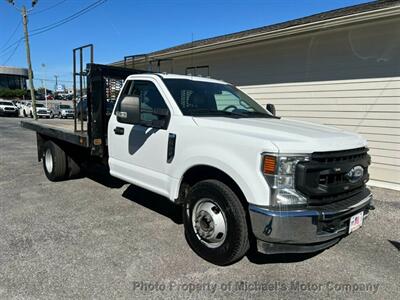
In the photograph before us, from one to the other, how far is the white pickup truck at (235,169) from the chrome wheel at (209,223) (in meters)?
0.01

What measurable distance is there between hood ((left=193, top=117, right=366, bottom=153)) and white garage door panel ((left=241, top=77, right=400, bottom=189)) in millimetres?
3806

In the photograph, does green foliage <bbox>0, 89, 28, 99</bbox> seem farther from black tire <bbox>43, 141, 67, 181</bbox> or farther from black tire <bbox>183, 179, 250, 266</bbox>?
black tire <bbox>183, 179, 250, 266</bbox>

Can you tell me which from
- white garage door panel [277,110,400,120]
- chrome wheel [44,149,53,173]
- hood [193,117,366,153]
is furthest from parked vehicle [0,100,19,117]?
hood [193,117,366,153]

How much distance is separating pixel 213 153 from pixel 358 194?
1.56 metres

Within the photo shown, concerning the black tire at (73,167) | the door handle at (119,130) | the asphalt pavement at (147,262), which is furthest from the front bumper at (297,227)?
the black tire at (73,167)

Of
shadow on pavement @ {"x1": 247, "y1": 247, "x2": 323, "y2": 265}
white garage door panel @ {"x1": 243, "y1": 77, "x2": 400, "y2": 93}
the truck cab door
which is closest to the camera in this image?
shadow on pavement @ {"x1": 247, "y1": 247, "x2": 323, "y2": 265}

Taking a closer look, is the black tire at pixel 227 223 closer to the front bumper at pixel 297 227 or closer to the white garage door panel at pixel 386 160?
the front bumper at pixel 297 227

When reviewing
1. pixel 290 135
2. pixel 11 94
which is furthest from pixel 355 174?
pixel 11 94

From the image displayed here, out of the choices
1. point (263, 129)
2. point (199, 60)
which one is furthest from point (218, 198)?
point (199, 60)

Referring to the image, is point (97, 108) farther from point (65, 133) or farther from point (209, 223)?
point (209, 223)

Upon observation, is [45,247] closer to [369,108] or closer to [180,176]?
[180,176]

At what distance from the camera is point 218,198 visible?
3.28m

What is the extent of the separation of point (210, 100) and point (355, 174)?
6.74 ft

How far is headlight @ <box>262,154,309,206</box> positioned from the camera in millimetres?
2842
